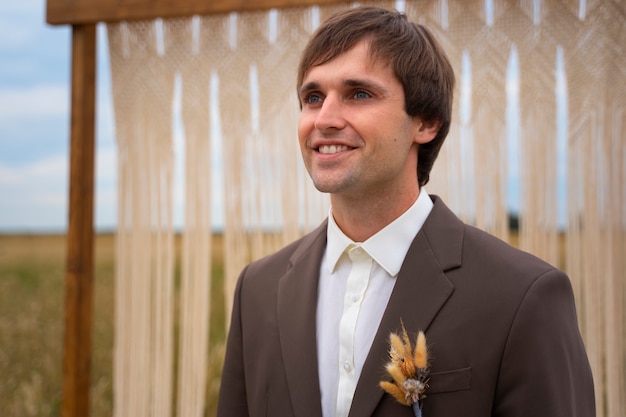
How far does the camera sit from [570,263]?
7.30 ft

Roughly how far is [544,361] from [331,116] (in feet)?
2.09

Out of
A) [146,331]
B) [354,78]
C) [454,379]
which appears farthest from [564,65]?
[146,331]

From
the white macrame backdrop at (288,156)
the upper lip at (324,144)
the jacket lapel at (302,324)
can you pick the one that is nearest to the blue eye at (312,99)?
the upper lip at (324,144)

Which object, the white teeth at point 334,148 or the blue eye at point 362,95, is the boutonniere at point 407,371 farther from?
the blue eye at point 362,95

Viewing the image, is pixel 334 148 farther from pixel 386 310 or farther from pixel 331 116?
pixel 386 310

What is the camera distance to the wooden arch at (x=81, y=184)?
2496 millimetres

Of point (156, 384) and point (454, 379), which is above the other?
point (454, 379)

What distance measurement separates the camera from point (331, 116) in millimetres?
1327

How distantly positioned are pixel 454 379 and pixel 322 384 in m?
0.30

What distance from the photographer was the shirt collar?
4.54 feet

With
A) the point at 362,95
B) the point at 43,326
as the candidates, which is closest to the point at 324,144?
the point at 362,95

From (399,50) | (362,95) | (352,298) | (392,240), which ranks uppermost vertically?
(399,50)

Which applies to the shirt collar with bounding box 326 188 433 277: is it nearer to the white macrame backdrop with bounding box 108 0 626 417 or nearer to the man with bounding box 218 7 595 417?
the man with bounding box 218 7 595 417

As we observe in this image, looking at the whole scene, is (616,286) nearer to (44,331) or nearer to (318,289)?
(318,289)
